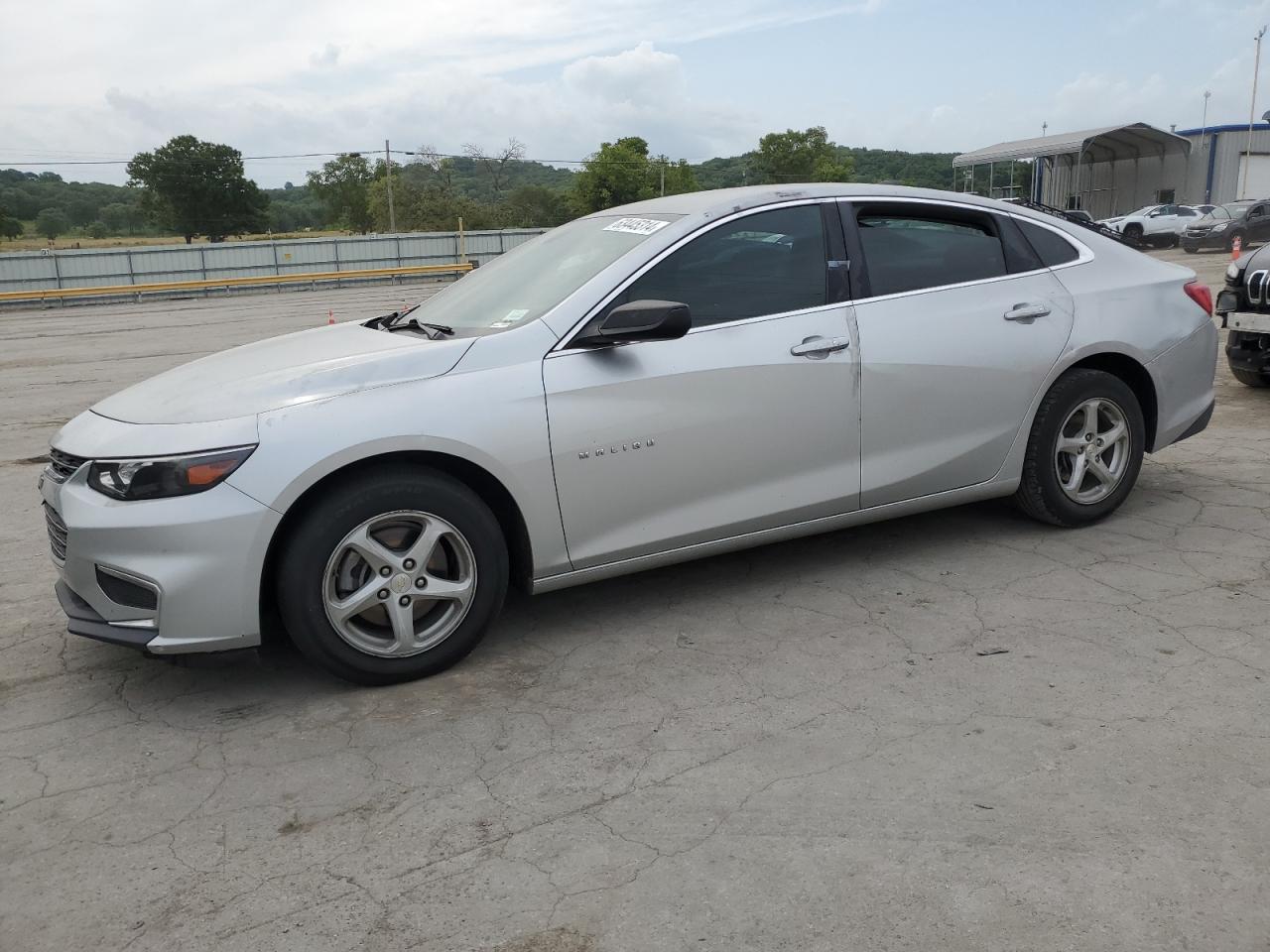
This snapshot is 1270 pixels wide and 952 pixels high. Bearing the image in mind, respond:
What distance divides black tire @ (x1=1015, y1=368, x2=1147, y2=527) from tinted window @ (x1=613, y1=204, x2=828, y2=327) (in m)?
1.27

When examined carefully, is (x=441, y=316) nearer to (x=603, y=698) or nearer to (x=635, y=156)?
(x=603, y=698)

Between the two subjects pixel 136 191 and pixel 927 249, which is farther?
pixel 136 191

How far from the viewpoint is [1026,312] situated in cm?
484

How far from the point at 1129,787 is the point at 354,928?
2043 mm

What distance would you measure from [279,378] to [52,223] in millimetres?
93846

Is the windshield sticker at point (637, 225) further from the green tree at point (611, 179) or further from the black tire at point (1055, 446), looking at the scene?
the green tree at point (611, 179)

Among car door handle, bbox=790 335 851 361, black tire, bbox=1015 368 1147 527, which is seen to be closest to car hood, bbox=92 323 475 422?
car door handle, bbox=790 335 851 361

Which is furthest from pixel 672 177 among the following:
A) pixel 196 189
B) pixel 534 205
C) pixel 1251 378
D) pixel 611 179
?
pixel 1251 378

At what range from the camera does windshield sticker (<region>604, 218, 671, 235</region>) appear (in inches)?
173

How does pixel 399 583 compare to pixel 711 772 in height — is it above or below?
above

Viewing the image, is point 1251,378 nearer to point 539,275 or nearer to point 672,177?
point 539,275

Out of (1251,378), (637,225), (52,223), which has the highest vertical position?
(52,223)

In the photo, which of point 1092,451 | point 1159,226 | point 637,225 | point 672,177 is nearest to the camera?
point 637,225

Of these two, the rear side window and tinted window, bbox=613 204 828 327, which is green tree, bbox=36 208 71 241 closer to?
tinted window, bbox=613 204 828 327
